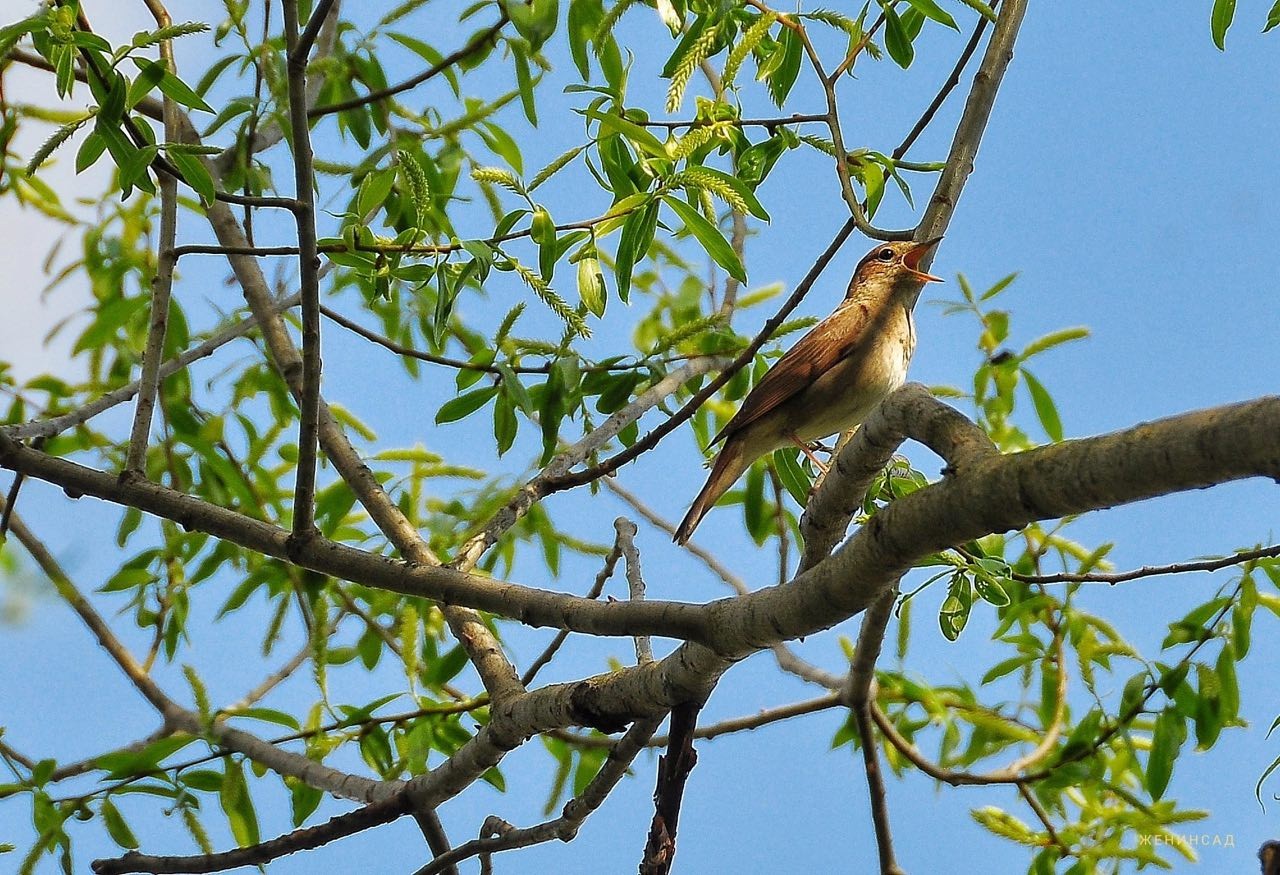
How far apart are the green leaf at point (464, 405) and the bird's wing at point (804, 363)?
80 centimetres

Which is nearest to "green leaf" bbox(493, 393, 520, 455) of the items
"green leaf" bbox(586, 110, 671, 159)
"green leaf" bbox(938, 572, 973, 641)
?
"green leaf" bbox(586, 110, 671, 159)

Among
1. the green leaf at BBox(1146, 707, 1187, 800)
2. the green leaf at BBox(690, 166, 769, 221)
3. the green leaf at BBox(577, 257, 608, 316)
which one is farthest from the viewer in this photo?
the green leaf at BBox(1146, 707, 1187, 800)

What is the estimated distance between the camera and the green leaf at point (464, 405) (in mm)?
3834

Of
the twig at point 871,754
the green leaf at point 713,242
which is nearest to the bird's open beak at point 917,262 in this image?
the green leaf at point 713,242

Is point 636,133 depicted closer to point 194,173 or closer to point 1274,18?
point 194,173

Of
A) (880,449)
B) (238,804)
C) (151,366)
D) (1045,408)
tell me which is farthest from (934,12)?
(238,804)

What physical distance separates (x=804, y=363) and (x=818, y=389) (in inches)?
4.1

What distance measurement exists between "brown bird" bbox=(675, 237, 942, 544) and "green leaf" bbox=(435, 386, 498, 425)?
2.93 ft

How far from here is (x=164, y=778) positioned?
3752 mm

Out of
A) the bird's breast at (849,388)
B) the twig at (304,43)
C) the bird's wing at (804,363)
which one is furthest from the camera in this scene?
the bird's breast at (849,388)

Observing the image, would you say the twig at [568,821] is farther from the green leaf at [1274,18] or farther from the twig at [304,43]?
the green leaf at [1274,18]

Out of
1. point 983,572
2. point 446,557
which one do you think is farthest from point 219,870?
point 983,572

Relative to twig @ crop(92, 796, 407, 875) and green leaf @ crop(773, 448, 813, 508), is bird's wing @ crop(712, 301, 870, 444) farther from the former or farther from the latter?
twig @ crop(92, 796, 407, 875)

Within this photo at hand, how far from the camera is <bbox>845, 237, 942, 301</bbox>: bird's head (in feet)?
15.0
